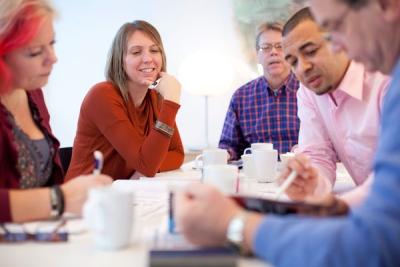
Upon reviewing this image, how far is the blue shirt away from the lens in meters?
0.67

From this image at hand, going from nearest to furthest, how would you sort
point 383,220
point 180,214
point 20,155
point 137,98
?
point 383,220 < point 180,214 < point 20,155 < point 137,98

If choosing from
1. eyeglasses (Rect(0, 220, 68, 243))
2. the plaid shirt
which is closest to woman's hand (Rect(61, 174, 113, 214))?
eyeglasses (Rect(0, 220, 68, 243))

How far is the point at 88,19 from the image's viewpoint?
369 cm

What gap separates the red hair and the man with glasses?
1753mm

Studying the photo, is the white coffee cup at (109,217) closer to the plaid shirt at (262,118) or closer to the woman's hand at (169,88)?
the woman's hand at (169,88)

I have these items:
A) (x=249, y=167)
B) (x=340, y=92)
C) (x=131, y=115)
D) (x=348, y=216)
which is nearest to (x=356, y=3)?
(x=348, y=216)

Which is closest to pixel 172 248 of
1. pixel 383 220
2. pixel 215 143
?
pixel 383 220

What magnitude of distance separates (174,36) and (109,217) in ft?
9.65

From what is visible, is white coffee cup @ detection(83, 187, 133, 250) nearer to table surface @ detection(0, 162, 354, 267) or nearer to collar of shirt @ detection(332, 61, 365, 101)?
table surface @ detection(0, 162, 354, 267)

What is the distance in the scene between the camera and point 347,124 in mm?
1635

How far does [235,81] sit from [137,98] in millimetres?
1493

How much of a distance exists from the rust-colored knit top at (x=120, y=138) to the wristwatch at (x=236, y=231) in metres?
1.07

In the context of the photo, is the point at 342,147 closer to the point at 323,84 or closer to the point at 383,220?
the point at 323,84

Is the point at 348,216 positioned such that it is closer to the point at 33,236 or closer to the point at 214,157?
the point at 33,236
